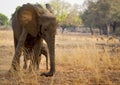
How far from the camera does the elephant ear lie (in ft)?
33.3

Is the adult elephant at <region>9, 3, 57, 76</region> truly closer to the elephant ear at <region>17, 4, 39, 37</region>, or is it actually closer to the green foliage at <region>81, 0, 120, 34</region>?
the elephant ear at <region>17, 4, 39, 37</region>

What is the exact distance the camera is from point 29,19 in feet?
34.1

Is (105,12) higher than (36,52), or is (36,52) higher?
(105,12)

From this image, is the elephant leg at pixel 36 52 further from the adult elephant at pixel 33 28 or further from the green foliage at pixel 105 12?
the green foliage at pixel 105 12

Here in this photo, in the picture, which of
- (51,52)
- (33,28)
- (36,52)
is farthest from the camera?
(36,52)

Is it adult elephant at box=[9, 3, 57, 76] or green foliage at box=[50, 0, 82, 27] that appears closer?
adult elephant at box=[9, 3, 57, 76]

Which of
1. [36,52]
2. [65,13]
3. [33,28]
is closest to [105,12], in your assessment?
[65,13]

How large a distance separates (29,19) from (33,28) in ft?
1.35

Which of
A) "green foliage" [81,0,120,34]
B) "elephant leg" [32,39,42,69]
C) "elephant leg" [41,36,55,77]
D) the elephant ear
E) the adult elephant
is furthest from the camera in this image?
"green foliage" [81,0,120,34]

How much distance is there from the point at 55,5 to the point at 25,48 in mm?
73046

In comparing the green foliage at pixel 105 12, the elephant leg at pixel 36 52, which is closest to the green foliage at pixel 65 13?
the green foliage at pixel 105 12

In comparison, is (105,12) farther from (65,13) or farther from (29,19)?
(29,19)

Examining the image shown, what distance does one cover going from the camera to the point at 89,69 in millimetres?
11523

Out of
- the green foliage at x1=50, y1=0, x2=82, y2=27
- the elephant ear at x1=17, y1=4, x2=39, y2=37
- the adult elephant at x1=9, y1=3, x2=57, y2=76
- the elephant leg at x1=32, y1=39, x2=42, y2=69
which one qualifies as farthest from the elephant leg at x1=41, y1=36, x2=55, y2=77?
the green foliage at x1=50, y1=0, x2=82, y2=27
